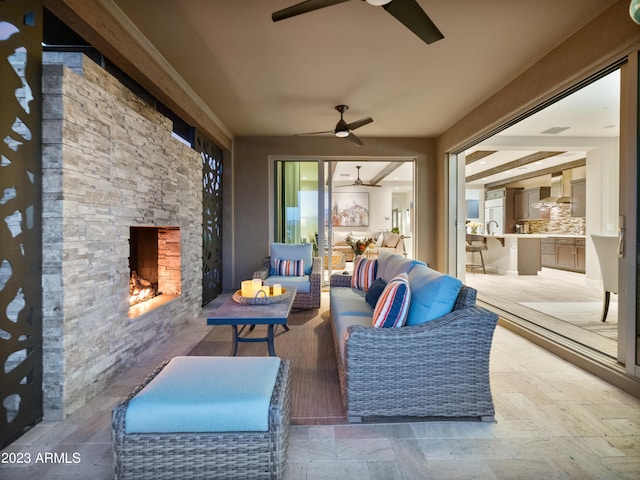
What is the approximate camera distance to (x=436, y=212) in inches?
234

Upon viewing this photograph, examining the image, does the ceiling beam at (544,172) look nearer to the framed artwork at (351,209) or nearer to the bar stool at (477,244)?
the bar stool at (477,244)

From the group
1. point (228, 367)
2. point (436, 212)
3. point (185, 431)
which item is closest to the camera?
point (185, 431)

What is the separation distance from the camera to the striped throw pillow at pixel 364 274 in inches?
144

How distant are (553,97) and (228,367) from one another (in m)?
3.48

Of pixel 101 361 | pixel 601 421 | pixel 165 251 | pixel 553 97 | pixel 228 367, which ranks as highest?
pixel 553 97

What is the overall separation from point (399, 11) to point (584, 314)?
4090mm

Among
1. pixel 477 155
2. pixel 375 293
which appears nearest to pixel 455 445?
pixel 375 293

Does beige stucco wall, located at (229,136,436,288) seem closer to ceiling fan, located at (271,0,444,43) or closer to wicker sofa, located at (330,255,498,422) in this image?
ceiling fan, located at (271,0,444,43)

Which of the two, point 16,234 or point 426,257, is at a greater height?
point 16,234

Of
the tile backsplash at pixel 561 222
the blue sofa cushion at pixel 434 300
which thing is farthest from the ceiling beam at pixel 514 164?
the blue sofa cushion at pixel 434 300

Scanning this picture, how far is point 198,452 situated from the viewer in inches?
55.0

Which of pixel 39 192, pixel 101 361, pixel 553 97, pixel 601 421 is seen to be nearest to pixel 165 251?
pixel 101 361

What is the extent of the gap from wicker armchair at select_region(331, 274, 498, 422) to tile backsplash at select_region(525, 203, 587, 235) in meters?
8.50

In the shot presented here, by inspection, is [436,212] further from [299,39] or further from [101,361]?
[101,361]
